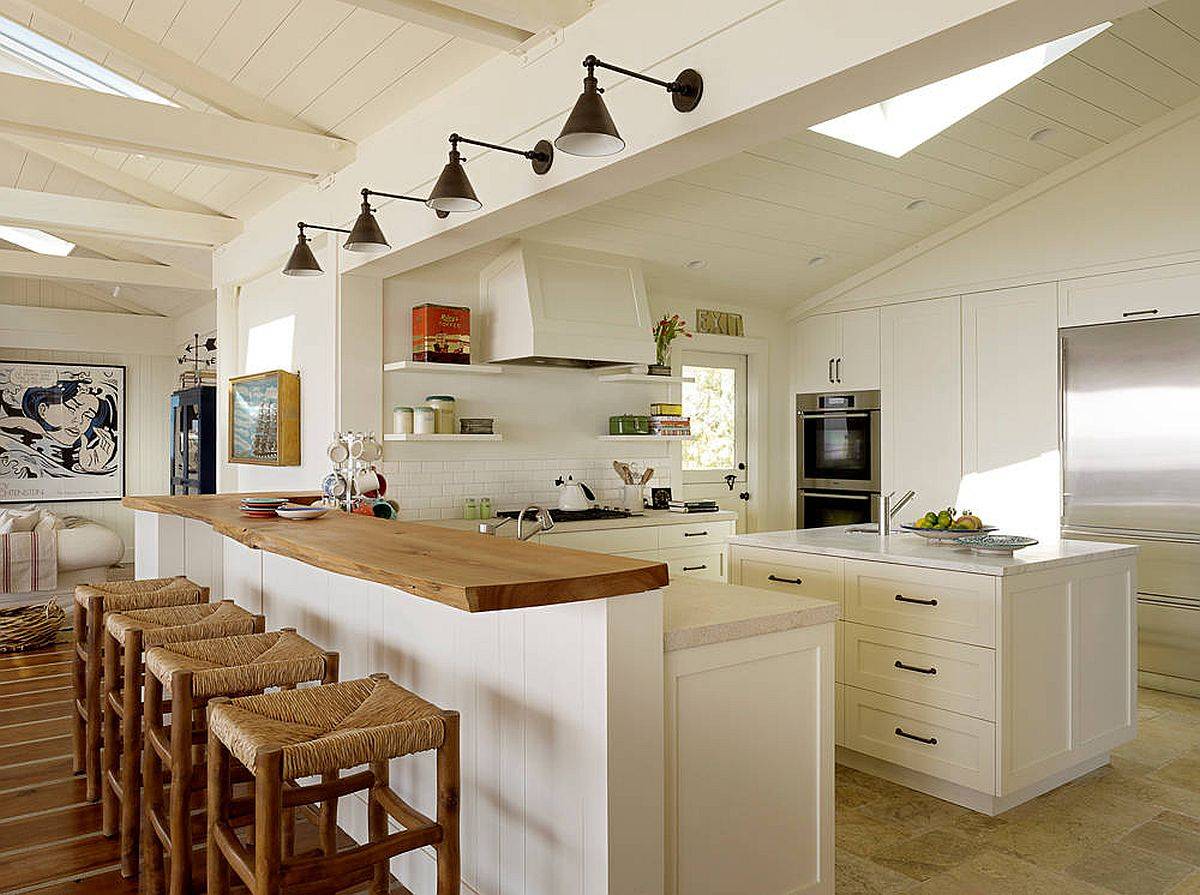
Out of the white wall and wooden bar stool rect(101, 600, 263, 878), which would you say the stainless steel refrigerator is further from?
wooden bar stool rect(101, 600, 263, 878)

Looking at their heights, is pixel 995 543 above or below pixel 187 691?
above

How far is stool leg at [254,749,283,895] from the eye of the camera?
165cm

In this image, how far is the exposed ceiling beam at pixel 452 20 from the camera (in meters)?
2.70

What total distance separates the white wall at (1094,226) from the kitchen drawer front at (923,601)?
2.84 m

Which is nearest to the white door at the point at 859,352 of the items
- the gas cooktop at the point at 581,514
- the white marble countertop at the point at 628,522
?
the white marble countertop at the point at 628,522

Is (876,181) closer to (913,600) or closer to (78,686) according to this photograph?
(913,600)

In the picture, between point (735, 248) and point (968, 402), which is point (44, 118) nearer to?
point (735, 248)

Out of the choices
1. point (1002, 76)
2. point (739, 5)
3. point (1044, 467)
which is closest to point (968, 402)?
point (1044, 467)

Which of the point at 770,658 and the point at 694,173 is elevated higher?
the point at 694,173

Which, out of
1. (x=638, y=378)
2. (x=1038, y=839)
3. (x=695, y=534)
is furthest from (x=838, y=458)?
(x=1038, y=839)

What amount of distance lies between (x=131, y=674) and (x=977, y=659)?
2.66 metres

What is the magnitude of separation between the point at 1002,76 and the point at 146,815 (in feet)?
14.7

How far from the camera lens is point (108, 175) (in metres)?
5.41

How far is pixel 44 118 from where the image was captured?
3.69 metres
